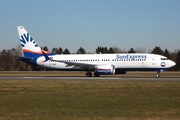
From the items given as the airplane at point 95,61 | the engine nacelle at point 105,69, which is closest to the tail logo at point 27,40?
the airplane at point 95,61

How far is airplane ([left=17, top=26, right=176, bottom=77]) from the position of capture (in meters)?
47.2

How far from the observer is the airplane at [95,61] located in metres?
47.2

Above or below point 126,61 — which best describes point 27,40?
above

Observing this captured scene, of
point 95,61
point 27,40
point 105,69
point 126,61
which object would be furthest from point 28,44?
point 126,61

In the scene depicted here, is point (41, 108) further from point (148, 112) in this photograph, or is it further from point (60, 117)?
point (148, 112)

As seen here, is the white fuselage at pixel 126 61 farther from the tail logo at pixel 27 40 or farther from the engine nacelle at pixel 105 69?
the tail logo at pixel 27 40

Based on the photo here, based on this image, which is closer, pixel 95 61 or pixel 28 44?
pixel 95 61

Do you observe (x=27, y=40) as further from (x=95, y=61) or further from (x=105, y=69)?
(x=105, y=69)

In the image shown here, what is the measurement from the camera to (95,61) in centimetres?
4981

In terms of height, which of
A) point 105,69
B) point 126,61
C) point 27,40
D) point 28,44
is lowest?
Answer: point 105,69

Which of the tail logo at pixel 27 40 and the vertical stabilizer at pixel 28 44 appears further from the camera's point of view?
the tail logo at pixel 27 40

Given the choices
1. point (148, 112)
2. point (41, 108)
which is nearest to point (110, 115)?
point (148, 112)

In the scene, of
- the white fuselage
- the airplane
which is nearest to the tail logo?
the airplane

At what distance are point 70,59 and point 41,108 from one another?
36951 millimetres
